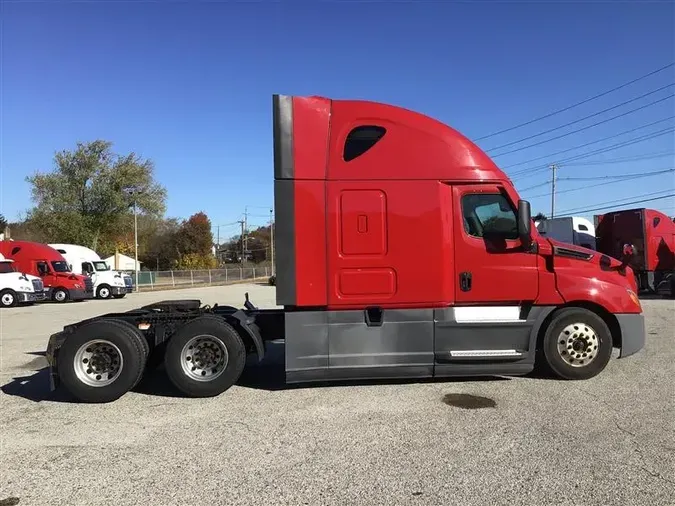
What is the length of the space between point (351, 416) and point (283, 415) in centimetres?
72

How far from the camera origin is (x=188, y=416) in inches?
227

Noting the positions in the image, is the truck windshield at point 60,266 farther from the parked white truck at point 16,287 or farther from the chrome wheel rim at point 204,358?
the chrome wheel rim at point 204,358

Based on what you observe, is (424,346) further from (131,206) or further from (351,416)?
(131,206)

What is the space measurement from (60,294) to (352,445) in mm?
27395

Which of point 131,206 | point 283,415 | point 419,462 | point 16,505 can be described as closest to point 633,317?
point 419,462

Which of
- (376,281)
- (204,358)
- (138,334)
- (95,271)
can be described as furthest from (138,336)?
(95,271)

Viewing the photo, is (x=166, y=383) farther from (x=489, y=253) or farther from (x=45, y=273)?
(x=45, y=273)

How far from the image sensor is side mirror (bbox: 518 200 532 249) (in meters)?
6.44

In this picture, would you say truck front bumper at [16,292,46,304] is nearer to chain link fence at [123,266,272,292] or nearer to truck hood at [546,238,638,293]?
chain link fence at [123,266,272,292]

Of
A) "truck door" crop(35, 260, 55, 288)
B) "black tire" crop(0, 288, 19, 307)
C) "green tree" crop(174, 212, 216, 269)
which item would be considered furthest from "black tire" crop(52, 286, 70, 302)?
"green tree" crop(174, 212, 216, 269)

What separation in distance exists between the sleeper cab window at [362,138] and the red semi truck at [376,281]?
0.04ft

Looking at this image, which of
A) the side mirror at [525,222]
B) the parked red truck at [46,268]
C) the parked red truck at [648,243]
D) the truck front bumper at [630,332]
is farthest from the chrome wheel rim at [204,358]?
the parked red truck at [46,268]

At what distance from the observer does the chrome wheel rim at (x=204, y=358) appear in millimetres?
6430

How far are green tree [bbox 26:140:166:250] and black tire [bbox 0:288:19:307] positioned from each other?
2142 centimetres
